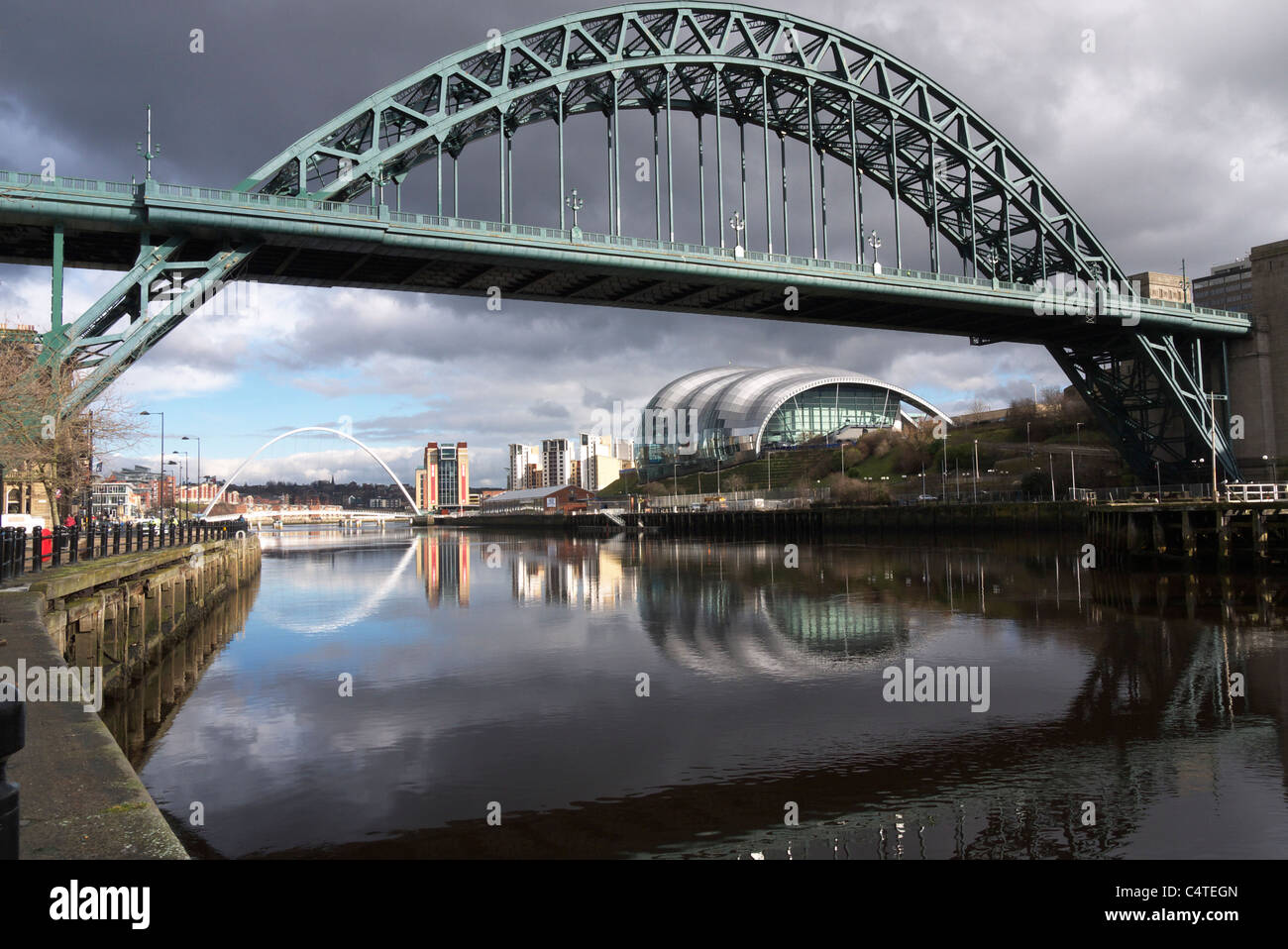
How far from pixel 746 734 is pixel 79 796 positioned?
393 inches

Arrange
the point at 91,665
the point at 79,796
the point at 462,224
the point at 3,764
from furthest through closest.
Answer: the point at 462,224
the point at 91,665
the point at 79,796
the point at 3,764

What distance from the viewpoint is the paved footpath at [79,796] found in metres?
5.46

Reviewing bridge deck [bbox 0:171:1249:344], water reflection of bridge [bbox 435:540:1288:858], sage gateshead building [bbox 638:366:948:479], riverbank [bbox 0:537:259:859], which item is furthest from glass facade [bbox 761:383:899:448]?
riverbank [bbox 0:537:259:859]

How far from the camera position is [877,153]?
169 feet

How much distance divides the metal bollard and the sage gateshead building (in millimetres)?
134822

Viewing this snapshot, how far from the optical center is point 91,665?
1595cm

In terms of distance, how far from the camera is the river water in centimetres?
1016

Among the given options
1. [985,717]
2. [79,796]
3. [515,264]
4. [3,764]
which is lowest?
[985,717]

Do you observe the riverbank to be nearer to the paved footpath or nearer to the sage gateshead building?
the paved footpath

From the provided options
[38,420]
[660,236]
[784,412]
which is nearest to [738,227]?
[660,236]

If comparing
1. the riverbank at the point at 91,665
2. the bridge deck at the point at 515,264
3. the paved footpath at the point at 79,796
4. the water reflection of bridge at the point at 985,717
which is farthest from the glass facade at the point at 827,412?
the paved footpath at the point at 79,796

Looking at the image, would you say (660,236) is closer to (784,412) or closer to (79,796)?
(79,796)

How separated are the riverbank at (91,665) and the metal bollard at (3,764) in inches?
90.5

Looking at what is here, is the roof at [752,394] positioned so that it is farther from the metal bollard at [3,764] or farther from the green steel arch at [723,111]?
the metal bollard at [3,764]
